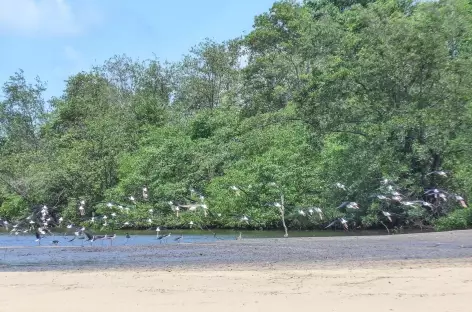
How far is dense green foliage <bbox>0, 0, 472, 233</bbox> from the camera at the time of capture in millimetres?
39906

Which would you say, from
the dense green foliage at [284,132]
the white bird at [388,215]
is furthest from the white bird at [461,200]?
the white bird at [388,215]

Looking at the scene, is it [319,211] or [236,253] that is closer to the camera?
[236,253]

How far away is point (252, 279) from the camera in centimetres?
1767

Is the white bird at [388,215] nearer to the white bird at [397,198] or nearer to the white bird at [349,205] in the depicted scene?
the white bird at [397,198]

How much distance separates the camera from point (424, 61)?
3984 centimetres

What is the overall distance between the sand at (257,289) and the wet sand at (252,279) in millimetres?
22

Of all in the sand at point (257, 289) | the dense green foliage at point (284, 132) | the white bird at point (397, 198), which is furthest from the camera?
the dense green foliage at point (284, 132)

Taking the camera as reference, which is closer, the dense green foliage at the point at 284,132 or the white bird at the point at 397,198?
the white bird at the point at 397,198

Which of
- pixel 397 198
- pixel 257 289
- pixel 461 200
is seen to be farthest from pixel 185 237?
pixel 257 289

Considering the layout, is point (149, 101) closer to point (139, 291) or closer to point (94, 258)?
point (94, 258)

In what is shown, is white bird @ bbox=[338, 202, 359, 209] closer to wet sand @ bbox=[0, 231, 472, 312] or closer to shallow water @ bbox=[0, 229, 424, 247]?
shallow water @ bbox=[0, 229, 424, 247]

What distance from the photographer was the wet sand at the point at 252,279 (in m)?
13.9

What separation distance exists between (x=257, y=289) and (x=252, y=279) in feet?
6.17

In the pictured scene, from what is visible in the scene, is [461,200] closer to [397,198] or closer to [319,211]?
[397,198]
